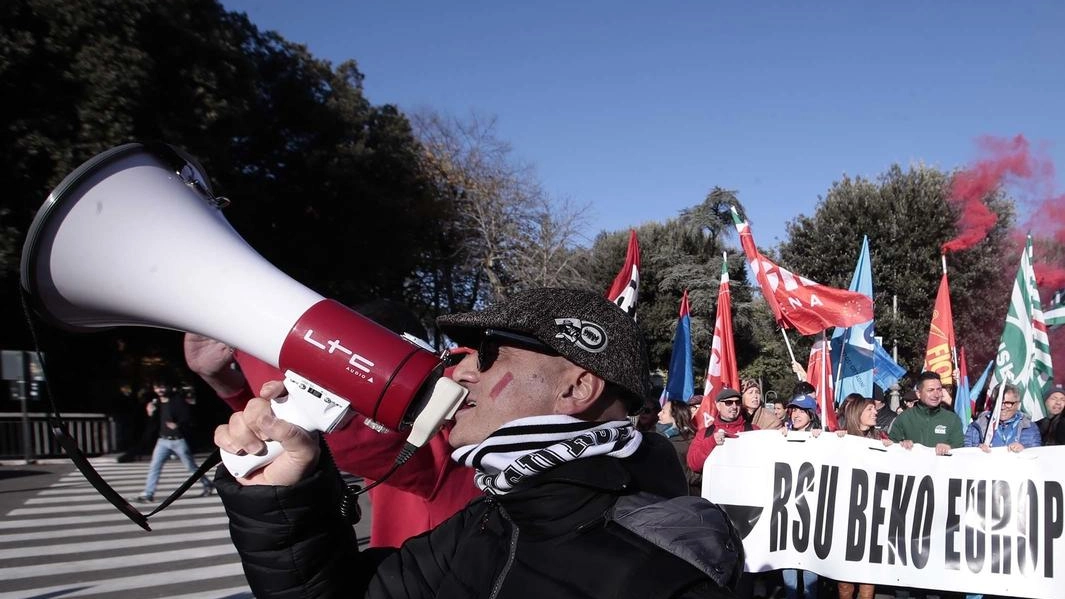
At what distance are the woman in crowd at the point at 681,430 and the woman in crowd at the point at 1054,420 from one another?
356 centimetres

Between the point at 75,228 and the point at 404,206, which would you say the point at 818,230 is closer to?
the point at 404,206

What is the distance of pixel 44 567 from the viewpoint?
6.74 m

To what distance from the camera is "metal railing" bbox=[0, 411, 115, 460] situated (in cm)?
1498

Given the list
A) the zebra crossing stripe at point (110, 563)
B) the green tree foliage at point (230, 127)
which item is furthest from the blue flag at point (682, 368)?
the green tree foliage at point (230, 127)

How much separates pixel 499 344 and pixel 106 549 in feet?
24.7

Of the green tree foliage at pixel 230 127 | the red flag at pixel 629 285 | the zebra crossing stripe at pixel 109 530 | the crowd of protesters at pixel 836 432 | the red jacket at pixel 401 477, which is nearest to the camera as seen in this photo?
the red jacket at pixel 401 477

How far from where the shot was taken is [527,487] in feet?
4.48

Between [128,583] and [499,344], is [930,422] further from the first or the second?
[128,583]

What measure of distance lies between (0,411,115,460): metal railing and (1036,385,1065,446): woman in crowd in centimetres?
1466

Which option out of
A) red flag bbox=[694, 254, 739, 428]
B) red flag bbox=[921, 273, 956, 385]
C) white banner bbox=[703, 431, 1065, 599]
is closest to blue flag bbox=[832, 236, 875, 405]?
red flag bbox=[694, 254, 739, 428]

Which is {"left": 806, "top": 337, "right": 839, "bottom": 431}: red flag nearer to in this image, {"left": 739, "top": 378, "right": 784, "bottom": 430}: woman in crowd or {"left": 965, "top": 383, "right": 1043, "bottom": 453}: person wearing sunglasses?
{"left": 739, "top": 378, "right": 784, "bottom": 430}: woman in crowd

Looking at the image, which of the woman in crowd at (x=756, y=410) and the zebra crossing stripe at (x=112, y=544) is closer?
the woman in crowd at (x=756, y=410)

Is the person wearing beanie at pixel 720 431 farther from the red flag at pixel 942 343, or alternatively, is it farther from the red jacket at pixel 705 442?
the red flag at pixel 942 343

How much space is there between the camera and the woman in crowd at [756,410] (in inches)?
254
